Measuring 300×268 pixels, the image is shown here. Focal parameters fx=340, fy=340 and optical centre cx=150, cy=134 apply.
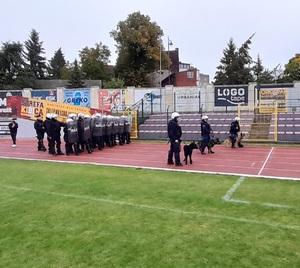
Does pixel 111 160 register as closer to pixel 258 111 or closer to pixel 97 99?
pixel 258 111

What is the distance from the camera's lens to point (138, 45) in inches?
2211

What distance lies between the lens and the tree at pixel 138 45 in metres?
55.8

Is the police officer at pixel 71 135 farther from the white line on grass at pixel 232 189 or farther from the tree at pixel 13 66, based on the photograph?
the tree at pixel 13 66

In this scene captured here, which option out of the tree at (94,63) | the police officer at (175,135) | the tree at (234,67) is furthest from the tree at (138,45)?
the police officer at (175,135)

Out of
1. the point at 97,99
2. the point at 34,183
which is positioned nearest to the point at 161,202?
the point at 34,183

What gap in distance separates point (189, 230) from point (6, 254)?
8.97ft

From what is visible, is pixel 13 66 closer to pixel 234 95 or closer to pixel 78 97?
pixel 78 97

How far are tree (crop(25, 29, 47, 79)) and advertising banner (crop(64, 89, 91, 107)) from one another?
3283 centimetres

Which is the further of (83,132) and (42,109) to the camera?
(42,109)

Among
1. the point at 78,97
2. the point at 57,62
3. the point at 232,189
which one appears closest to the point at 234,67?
the point at 78,97

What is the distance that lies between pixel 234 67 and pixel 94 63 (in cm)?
2650

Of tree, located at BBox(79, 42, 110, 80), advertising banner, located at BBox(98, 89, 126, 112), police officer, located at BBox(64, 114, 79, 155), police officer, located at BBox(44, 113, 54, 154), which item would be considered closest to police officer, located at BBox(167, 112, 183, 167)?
police officer, located at BBox(64, 114, 79, 155)

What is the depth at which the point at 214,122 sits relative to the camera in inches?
876

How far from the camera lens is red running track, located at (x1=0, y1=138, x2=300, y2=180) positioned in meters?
10.7
